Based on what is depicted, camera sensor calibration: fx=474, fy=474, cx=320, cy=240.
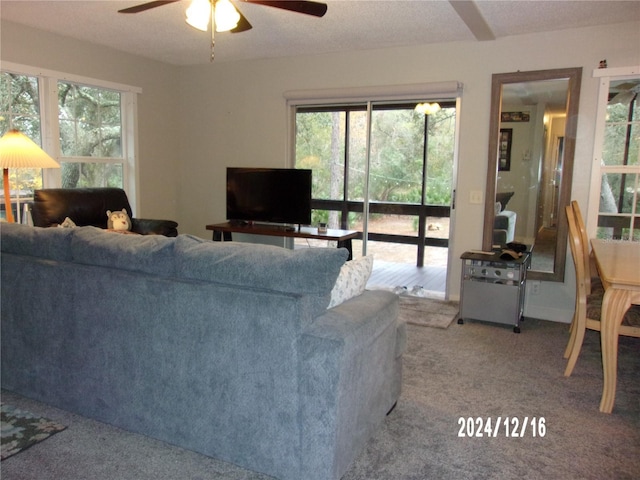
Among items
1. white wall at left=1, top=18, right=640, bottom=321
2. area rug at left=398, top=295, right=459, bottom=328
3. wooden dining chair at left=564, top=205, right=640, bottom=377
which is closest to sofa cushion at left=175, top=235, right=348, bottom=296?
wooden dining chair at left=564, top=205, right=640, bottom=377

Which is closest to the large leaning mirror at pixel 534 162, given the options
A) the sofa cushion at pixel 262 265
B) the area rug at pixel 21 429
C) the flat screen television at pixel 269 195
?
the flat screen television at pixel 269 195

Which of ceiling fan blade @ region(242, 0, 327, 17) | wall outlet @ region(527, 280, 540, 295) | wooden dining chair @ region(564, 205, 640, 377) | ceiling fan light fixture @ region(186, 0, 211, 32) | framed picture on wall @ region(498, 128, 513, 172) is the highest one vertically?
ceiling fan blade @ region(242, 0, 327, 17)

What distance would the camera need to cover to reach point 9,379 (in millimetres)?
2564

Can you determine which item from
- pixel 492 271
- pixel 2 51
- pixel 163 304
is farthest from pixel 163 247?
pixel 2 51

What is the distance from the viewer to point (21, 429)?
222cm

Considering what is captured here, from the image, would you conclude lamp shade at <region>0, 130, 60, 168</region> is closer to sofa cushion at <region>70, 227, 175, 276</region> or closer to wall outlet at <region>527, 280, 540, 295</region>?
sofa cushion at <region>70, 227, 175, 276</region>

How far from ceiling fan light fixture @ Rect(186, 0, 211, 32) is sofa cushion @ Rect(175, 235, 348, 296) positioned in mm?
1537

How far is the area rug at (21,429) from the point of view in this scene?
2.10m

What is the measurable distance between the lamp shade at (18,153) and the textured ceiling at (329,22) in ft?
3.53

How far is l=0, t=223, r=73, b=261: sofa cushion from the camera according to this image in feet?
7.53

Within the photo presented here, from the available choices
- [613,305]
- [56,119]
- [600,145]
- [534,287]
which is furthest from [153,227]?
[600,145]

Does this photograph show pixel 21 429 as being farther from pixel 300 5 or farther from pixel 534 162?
pixel 534 162

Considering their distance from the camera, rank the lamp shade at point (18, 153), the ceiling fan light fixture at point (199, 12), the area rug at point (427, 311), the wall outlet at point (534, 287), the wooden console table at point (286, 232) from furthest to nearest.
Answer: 1. the wooden console table at point (286, 232)
2. the wall outlet at point (534, 287)
3. the area rug at point (427, 311)
4. the lamp shade at point (18, 153)
5. the ceiling fan light fixture at point (199, 12)

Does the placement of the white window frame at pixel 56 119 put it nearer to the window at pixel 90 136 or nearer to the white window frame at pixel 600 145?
the window at pixel 90 136
